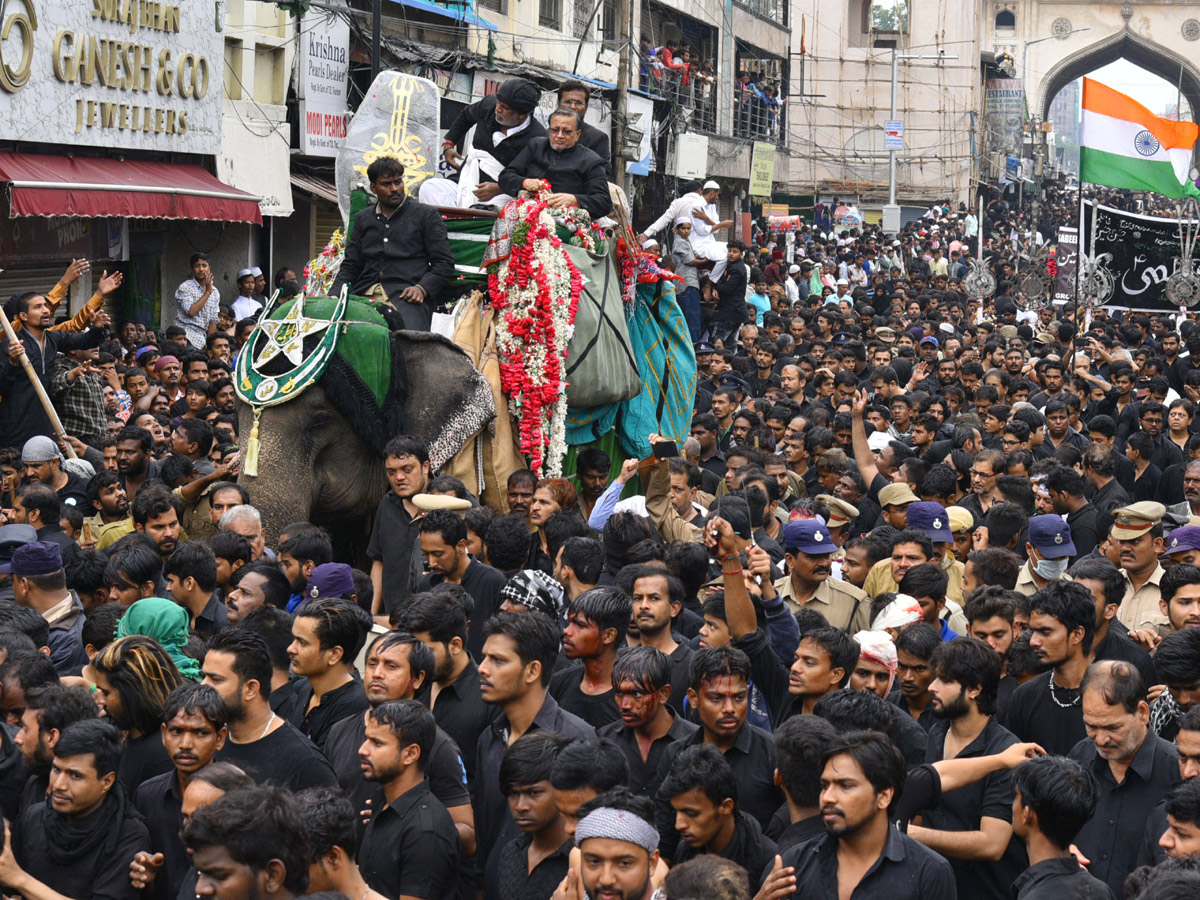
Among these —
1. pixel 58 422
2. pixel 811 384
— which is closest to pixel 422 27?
pixel 811 384

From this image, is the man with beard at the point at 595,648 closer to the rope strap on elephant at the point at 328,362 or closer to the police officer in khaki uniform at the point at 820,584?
the police officer in khaki uniform at the point at 820,584

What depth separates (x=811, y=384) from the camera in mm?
14070

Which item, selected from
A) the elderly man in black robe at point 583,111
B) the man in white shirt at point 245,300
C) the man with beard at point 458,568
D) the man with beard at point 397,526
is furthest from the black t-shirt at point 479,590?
the man in white shirt at point 245,300

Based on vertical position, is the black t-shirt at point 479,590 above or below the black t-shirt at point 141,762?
above

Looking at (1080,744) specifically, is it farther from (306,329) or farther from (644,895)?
(306,329)

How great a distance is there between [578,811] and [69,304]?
11.2 meters

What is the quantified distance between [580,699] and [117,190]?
362 inches

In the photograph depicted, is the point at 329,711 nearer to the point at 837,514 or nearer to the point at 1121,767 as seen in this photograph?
the point at 1121,767

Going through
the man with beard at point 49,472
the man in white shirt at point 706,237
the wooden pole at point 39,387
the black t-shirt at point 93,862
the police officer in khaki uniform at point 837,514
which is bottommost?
the black t-shirt at point 93,862

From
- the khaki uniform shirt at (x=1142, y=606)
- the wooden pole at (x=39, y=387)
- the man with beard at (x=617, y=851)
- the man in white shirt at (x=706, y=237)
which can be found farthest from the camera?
the man in white shirt at (x=706, y=237)

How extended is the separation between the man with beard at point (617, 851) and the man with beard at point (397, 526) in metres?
3.72

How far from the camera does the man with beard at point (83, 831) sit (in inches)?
178

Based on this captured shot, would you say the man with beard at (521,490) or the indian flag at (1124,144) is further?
the indian flag at (1124,144)

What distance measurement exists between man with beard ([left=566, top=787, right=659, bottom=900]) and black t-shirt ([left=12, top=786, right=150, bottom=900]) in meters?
1.34
